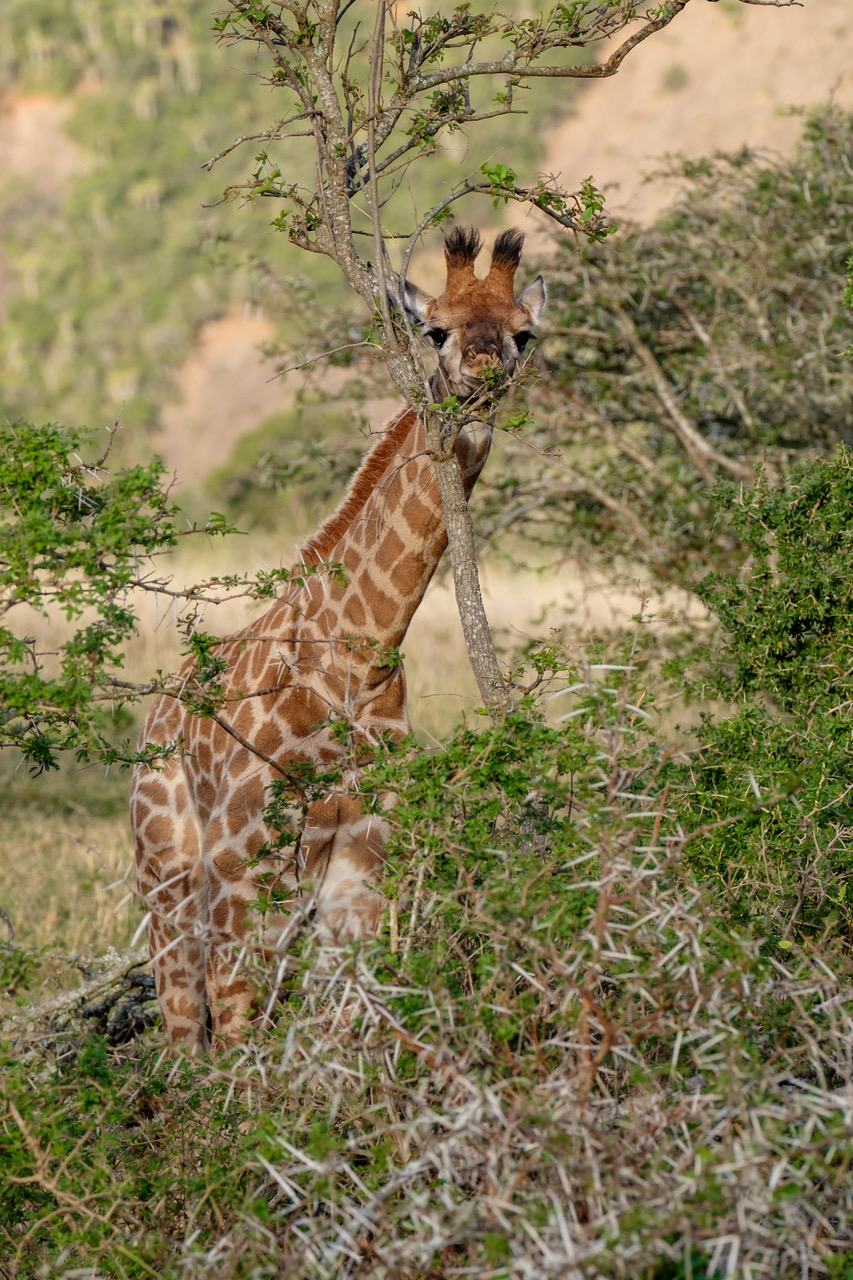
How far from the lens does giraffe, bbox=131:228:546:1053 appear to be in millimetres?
4738

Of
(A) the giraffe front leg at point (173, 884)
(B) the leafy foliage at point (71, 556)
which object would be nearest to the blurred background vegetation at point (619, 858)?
(A) the giraffe front leg at point (173, 884)

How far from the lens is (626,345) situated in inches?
328

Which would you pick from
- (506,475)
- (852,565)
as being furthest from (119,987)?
(506,475)

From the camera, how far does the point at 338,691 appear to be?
16.1 feet

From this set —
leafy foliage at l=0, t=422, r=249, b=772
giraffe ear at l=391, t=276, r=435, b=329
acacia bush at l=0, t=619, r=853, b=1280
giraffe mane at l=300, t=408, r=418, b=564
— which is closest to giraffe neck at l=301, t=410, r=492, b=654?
giraffe mane at l=300, t=408, r=418, b=564

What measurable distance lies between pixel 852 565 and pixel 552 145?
158ft

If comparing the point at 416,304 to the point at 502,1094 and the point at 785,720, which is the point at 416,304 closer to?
the point at 785,720

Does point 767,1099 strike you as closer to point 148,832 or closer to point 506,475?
point 148,832

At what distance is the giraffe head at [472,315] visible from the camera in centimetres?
461

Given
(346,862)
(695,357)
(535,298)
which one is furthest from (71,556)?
(695,357)

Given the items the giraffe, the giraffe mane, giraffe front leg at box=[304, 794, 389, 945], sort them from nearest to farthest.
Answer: the giraffe
giraffe front leg at box=[304, 794, 389, 945]
the giraffe mane

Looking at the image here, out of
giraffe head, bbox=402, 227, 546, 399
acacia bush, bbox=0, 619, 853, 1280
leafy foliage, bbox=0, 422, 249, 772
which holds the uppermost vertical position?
giraffe head, bbox=402, 227, 546, 399

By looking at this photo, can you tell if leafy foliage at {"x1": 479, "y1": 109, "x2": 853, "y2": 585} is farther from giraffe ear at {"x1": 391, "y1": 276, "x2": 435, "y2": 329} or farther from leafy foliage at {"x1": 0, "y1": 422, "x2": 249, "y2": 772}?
leafy foliage at {"x1": 0, "y1": 422, "x2": 249, "y2": 772}

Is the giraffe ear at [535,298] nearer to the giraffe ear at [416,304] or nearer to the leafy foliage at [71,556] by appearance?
the giraffe ear at [416,304]
